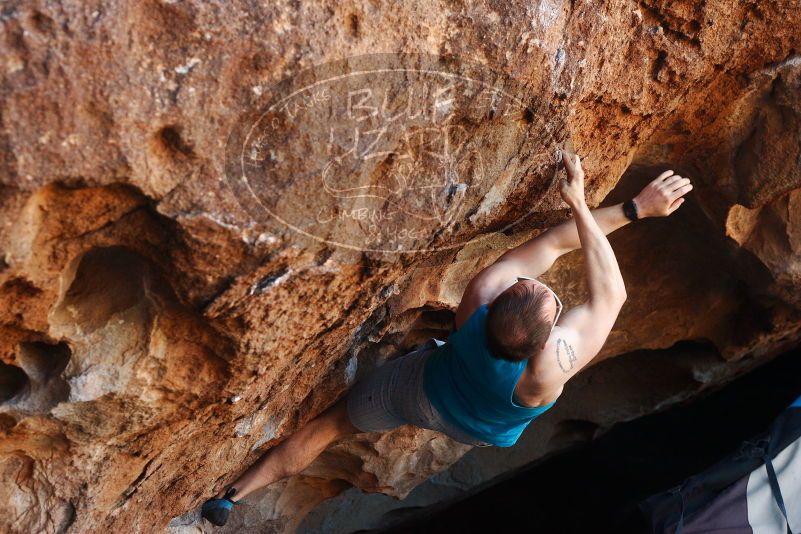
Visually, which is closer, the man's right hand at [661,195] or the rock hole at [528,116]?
the rock hole at [528,116]

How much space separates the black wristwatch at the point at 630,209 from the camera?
187 cm

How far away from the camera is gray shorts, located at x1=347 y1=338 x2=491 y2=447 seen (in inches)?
81.4

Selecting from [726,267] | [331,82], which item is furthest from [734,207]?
[331,82]

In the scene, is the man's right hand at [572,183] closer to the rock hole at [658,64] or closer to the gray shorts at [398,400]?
the rock hole at [658,64]

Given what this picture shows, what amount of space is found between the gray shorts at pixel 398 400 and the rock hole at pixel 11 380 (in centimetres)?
90

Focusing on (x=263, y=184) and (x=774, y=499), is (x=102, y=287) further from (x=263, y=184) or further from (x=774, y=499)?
(x=774, y=499)

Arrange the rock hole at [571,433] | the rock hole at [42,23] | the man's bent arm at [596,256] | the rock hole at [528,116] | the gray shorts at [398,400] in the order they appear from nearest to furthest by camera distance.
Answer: the rock hole at [42,23]
the rock hole at [528,116]
the man's bent arm at [596,256]
the gray shorts at [398,400]
the rock hole at [571,433]

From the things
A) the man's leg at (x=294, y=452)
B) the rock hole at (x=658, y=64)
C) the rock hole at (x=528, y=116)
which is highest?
the rock hole at (x=528, y=116)

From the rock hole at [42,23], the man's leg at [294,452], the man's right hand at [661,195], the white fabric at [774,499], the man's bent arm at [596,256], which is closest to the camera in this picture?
the rock hole at [42,23]

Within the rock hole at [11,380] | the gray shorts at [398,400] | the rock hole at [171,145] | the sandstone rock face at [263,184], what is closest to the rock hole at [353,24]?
the sandstone rock face at [263,184]

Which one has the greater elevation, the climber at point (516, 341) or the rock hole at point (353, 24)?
the rock hole at point (353, 24)

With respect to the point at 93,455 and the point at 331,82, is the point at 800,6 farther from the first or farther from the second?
the point at 93,455

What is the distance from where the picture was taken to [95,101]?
46.6 inches

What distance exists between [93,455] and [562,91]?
1.18 meters
